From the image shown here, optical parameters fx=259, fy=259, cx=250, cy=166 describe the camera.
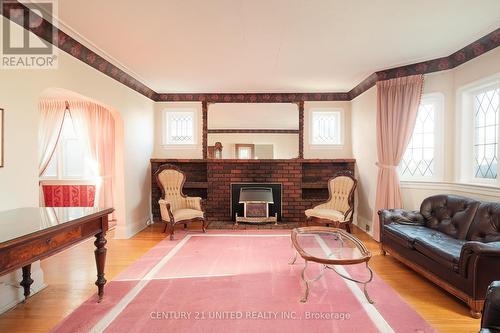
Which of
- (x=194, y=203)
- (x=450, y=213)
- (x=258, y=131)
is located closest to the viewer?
(x=450, y=213)

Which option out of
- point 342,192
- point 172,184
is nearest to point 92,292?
point 172,184

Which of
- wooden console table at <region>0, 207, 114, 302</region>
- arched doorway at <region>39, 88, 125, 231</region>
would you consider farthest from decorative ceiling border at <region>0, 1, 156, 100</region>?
wooden console table at <region>0, 207, 114, 302</region>

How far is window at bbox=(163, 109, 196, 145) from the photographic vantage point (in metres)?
5.62

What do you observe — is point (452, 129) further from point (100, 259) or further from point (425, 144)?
point (100, 259)

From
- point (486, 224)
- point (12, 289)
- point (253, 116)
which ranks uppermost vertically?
point (253, 116)

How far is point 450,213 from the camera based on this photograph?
3.12m

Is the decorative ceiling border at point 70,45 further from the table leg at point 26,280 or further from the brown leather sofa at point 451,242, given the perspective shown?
the brown leather sofa at point 451,242

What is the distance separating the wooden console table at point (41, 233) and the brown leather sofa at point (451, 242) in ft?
10.3

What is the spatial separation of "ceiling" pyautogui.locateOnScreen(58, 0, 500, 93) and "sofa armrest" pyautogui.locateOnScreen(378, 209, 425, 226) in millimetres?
2132

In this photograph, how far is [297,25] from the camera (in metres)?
2.73

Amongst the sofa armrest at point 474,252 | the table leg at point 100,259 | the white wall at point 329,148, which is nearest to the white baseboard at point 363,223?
the white wall at point 329,148

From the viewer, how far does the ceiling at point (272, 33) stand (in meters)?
2.42

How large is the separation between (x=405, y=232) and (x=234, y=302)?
2.12 meters

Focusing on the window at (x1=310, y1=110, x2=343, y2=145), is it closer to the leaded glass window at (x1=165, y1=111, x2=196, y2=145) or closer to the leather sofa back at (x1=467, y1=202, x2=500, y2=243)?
the leaded glass window at (x1=165, y1=111, x2=196, y2=145)
